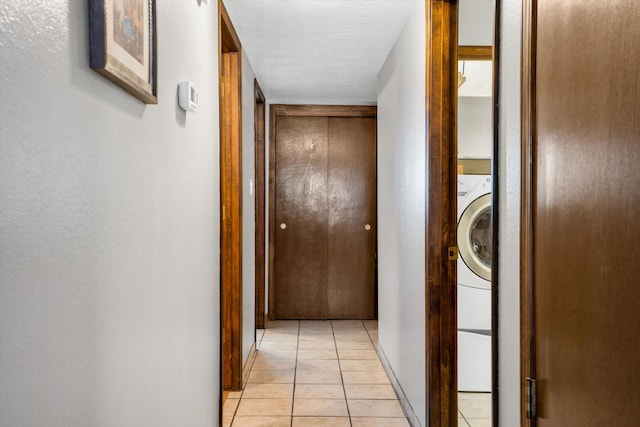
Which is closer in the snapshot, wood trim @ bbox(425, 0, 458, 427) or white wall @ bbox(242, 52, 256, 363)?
wood trim @ bbox(425, 0, 458, 427)

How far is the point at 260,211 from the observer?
507 cm

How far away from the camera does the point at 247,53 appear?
3.62m

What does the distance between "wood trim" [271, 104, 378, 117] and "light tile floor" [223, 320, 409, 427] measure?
2.13m

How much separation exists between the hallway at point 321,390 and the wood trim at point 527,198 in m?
1.60

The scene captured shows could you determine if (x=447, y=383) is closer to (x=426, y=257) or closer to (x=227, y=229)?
(x=426, y=257)

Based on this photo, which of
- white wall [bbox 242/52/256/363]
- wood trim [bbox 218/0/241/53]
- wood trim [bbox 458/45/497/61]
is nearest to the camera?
wood trim [bbox 218/0/241/53]

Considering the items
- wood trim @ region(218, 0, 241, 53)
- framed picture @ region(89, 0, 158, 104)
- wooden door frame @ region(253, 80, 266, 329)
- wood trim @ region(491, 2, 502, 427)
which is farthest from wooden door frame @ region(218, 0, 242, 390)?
wood trim @ region(491, 2, 502, 427)

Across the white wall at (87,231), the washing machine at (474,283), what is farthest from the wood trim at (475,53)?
the white wall at (87,231)

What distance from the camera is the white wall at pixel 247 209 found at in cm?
356

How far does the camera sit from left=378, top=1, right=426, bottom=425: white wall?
2.57 meters

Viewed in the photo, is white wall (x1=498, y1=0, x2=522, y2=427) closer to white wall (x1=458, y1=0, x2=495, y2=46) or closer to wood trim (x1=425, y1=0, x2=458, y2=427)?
wood trim (x1=425, y1=0, x2=458, y2=427)

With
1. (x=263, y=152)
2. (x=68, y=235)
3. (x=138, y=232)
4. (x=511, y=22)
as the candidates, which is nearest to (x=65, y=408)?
(x=68, y=235)

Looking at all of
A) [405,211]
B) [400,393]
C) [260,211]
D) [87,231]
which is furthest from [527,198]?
[260,211]

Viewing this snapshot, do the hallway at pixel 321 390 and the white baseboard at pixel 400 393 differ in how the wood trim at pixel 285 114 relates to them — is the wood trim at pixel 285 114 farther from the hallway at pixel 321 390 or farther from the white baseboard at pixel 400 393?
the white baseboard at pixel 400 393
